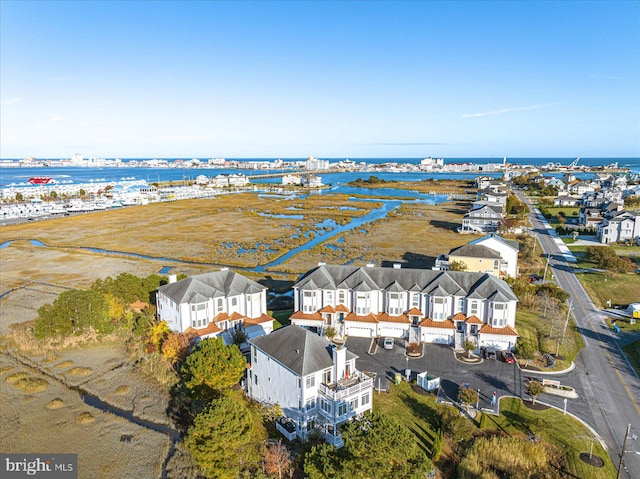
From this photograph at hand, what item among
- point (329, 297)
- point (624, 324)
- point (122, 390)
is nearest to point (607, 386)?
point (624, 324)

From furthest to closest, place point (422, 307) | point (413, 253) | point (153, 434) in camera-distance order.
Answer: point (413, 253)
point (422, 307)
point (153, 434)

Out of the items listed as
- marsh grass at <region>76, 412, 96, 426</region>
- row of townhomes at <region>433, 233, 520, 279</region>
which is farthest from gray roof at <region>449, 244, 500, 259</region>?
marsh grass at <region>76, 412, 96, 426</region>

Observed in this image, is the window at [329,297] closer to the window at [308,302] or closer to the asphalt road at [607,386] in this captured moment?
the window at [308,302]

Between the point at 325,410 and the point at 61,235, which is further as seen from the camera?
the point at 61,235

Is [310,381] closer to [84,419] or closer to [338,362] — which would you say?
[338,362]

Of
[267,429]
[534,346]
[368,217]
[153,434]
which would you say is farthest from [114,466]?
[368,217]

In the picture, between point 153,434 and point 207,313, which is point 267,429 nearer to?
point 153,434

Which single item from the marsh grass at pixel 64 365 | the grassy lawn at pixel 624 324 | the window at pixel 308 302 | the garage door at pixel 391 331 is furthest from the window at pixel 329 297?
the grassy lawn at pixel 624 324

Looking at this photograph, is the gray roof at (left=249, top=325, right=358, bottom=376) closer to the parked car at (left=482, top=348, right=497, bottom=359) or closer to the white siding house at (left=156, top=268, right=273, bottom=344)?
the white siding house at (left=156, top=268, right=273, bottom=344)

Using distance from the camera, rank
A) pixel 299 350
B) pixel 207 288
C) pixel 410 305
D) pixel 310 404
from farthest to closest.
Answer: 1. pixel 410 305
2. pixel 207 288
3. pixel 299 350
4. pixel 310 404
